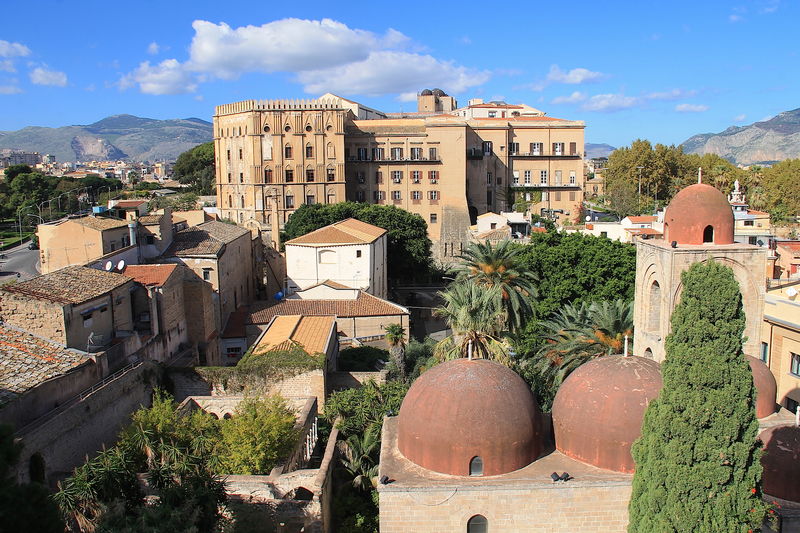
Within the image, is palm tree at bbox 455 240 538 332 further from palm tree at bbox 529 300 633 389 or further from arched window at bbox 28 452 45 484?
arched window at bbox 28 452 45 484

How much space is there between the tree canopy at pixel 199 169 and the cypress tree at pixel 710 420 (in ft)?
277

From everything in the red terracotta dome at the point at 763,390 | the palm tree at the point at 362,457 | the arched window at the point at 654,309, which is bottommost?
the palm tree at the point at 362,457

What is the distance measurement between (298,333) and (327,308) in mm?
6943

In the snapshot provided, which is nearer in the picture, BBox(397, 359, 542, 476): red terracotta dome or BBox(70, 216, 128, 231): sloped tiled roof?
BBox(397, 359, 542, 476): red terracotta dome

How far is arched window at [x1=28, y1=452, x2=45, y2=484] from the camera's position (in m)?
14.8

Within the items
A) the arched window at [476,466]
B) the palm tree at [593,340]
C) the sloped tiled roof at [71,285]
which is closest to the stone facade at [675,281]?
the palm tree at [593,340]

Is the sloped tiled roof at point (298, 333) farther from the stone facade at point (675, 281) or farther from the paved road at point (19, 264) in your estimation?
the paved road at point (19, 264)

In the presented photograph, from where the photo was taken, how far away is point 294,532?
15.1 metres

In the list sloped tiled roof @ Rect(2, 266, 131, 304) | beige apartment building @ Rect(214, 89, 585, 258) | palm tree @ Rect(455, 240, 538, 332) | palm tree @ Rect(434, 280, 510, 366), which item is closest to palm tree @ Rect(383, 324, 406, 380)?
palm tree @ Rect(455, 240, 538, 332)

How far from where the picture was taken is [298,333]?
26812 millimetres

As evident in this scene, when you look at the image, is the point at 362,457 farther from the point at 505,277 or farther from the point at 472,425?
the point at 505,277

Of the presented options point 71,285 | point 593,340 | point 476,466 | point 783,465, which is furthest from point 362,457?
point 71,285

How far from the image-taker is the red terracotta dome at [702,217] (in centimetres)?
1772

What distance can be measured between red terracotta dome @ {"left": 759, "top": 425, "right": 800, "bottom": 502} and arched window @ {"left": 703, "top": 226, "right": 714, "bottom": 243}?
5.56m
